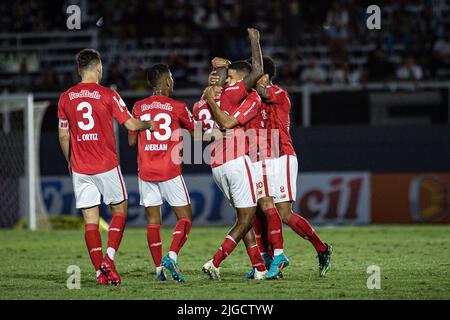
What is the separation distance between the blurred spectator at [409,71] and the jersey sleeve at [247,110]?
41.0ft

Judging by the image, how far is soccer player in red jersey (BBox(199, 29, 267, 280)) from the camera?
9617mm

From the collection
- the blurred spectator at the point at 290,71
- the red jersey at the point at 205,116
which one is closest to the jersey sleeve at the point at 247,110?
the red jersey at the point at 205,116

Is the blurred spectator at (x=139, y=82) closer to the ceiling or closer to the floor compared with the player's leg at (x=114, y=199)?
closer to the ceiling

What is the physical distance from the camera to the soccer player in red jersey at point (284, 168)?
10242 mm

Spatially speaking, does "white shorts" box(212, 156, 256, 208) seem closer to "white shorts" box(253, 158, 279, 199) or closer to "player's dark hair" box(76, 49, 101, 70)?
"white shorts" box(253, 158, 279, 199)

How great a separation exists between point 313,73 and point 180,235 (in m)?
13.2

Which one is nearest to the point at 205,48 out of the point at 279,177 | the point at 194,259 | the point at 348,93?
the point at 348,93

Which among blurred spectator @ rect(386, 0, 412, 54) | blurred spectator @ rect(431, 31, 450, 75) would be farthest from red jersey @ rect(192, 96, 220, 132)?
blurred spectator @ rect(386, 0, 412, 54)

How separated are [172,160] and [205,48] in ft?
48.5

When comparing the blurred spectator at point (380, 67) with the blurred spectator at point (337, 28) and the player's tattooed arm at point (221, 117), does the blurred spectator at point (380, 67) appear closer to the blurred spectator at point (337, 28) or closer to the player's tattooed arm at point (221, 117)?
the blurred spectator at point (337, 28)

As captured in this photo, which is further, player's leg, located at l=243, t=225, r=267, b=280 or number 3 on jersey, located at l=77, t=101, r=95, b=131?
player's leg, located at l=243, t=225, r=267, b=280

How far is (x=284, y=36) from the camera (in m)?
23.9
